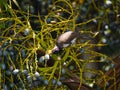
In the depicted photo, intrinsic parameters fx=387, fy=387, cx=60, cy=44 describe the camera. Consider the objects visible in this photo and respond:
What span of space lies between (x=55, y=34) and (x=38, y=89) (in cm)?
20

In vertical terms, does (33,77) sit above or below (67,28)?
below

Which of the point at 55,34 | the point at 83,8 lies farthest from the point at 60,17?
the point at 83,8

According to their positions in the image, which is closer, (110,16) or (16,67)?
(16,67)

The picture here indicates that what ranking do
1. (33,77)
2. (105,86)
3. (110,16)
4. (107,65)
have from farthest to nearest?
(110,16) < (107,65) < (105,86) < (33,77)

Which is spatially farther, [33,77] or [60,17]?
[60,17]

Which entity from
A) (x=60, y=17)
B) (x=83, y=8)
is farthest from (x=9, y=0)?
(x=83, y=8)

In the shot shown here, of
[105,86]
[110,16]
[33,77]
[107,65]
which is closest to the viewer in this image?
[33,77]

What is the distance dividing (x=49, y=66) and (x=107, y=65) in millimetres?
240

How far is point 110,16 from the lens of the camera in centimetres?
136

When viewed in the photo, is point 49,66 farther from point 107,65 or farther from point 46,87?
point 107,65

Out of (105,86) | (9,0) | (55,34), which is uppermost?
(9,0)

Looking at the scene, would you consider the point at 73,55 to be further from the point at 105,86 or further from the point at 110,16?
the point at 110,16

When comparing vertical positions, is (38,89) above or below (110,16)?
below

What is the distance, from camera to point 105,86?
113 centimetres
